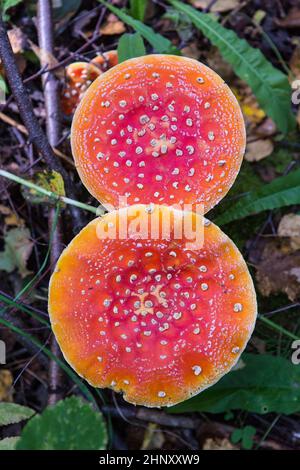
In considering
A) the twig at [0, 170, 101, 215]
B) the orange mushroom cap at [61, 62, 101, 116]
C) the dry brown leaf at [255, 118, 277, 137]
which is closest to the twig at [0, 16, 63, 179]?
the twig at [0, 170, 101, 215]

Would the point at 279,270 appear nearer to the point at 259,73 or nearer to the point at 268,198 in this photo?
the point at 268,198

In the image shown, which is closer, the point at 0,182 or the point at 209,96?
the point at 209,96

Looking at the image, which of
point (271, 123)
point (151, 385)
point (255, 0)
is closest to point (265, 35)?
point (255, 0)

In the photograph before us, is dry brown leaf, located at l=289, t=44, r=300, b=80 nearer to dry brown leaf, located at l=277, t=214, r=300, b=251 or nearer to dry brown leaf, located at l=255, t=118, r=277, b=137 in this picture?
dry brown leaf, located at l=255, t=118, r=277, b=137

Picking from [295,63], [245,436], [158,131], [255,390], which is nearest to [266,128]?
[295,63]

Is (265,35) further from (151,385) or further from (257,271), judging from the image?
(151,385)

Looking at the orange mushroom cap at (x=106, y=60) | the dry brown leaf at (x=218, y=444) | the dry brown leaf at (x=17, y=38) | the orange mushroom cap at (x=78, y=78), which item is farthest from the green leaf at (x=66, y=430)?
the dry brown leaf at (x=17, y=38)

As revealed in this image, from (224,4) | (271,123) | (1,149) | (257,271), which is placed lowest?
(257,271)
